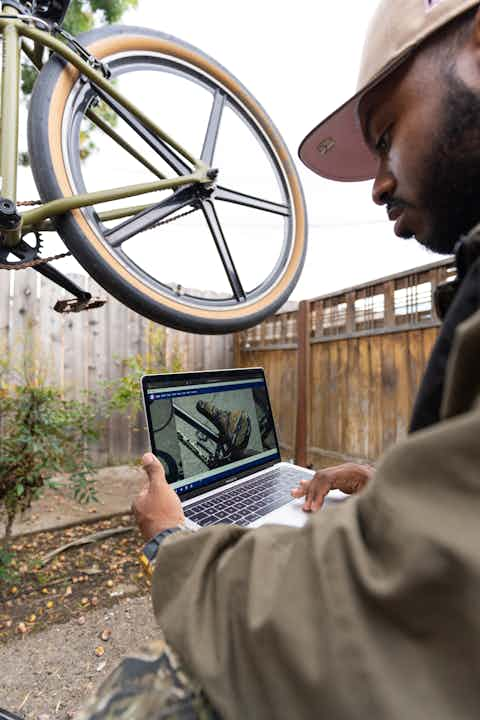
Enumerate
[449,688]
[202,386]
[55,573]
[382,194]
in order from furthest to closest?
[55,573] → [202,386] → [382,194] → [449,688]

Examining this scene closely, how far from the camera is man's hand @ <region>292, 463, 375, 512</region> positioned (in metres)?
1.00

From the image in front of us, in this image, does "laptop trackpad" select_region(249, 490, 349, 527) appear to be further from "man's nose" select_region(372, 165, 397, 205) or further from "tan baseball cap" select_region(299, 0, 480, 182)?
"tan baseball cap" select_region(299, 0, 480, 182)

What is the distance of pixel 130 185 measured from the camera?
0.87 metres

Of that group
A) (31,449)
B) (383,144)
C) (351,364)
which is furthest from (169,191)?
(351,364)

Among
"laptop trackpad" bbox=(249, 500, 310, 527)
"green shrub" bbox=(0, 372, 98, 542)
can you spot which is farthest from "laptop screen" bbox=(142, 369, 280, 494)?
"green shrub" bbox=(0, 372, 98, 542)

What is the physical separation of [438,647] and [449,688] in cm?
2

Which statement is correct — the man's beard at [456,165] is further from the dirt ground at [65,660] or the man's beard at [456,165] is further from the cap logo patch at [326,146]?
the dirt ground at [65,660]

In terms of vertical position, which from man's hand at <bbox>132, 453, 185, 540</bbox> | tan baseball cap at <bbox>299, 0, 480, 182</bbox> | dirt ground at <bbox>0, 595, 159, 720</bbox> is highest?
tan baseball cap at <bbox>299, 0, 480, 182</bbox>

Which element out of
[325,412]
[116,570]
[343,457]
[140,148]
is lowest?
[116,570]

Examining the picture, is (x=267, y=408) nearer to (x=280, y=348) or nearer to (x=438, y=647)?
(x=438, y=647)

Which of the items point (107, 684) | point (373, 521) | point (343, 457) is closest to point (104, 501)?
point (343, 457)

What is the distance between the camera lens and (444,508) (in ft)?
0.90

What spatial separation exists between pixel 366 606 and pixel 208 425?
3.01 feet

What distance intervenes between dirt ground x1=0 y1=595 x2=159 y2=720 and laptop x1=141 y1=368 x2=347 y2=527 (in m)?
0.93
